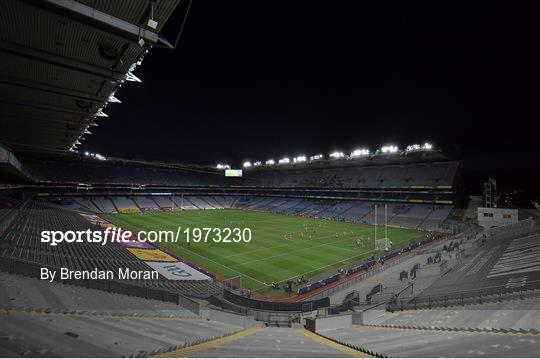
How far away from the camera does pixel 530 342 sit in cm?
780

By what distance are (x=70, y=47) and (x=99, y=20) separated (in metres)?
2.01

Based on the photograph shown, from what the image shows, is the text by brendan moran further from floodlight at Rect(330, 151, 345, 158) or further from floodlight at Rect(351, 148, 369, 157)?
floodlight at Rect(330, 151, 345, 158)

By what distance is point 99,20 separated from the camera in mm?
6492

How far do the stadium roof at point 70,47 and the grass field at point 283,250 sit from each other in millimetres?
16834

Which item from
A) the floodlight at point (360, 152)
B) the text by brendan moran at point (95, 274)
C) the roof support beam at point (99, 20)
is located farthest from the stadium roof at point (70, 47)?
the floodlight at point (360, 152)

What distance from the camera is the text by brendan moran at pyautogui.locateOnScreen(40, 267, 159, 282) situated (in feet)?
36.5

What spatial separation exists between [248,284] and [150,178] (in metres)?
69.7

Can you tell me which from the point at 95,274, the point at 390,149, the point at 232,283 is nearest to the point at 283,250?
the point at 232,283

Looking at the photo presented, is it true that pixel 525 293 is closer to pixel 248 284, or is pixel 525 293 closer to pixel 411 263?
pixel 411 263

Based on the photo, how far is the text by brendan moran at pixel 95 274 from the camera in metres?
11.1

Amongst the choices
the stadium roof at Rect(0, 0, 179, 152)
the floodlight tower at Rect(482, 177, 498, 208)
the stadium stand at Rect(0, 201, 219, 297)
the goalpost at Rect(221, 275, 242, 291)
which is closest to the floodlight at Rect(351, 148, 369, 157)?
the floodlight tower at Rect(482, 177, 498, 208)

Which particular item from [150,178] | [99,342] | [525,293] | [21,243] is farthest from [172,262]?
[150,178]

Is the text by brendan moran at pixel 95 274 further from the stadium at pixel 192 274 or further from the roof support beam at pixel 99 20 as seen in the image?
the roof support beam at pixel 99 20

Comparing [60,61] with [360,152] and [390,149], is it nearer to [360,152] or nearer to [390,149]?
[390,149]
